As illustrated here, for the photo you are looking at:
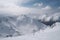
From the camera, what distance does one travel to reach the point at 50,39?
54594mm

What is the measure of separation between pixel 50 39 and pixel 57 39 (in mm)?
3271

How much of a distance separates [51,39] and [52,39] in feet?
1.91

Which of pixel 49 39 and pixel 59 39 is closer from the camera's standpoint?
pixel 59 39

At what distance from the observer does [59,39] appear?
2015 inches

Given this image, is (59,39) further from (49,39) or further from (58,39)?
(49,39)

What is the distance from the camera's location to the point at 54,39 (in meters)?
52.7

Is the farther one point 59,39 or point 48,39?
point 48,39

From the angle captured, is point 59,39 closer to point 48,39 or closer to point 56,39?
point 56,39

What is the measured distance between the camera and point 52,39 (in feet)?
176

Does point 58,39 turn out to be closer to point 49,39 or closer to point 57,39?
point 57,39

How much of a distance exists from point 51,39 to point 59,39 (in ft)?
12.2

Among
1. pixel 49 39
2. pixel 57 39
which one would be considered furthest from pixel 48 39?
pixel 57 39

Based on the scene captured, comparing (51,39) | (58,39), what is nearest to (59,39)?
(58,39)

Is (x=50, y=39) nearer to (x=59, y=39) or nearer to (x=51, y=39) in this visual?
(x=51, y=39)
